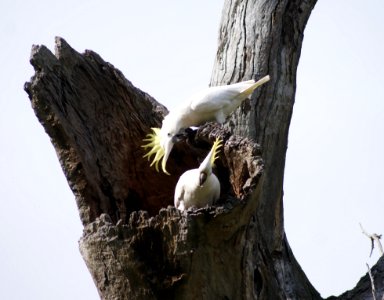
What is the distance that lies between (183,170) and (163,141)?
1.38ft

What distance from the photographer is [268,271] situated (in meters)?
3.98

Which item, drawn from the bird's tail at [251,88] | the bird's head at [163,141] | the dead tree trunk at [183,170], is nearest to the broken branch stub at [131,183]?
the dead tree trunk at [183,170]

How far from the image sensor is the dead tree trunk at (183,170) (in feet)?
10.5

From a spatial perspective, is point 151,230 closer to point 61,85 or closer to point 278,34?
point 61,85

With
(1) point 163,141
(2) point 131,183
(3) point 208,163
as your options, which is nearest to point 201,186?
(3) point 208,163

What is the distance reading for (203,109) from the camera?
4.31 meters

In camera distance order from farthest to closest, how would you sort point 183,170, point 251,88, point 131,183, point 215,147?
point 183,170
point 131,183
point 251,88
point 215,147

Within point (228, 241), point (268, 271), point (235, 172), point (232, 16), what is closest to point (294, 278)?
point (268, 271)

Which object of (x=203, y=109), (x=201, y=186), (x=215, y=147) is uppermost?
(x=203, y=109)

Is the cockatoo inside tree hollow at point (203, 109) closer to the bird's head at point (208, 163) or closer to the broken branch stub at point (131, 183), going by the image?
the broken branch stub at point (131, 183)

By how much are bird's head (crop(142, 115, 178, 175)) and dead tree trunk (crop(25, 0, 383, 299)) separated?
0.12 m

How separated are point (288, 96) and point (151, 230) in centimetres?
169

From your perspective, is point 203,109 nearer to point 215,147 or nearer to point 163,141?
point 163,141

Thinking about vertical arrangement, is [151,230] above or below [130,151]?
below
